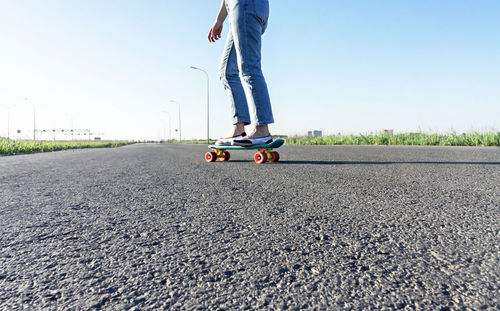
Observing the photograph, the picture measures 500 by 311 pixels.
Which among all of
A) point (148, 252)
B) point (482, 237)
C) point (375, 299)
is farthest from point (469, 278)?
point (148, 252)

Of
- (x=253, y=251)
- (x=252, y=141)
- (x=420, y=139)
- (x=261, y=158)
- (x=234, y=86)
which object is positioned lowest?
(x=253, y=251)

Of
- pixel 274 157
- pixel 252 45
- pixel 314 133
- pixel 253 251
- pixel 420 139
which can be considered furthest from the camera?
pixel 314 133

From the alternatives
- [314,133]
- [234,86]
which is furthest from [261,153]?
[314,133]

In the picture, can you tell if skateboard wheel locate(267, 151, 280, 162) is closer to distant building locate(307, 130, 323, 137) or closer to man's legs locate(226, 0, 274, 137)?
man's legs locate(226, 0, 274, 137)

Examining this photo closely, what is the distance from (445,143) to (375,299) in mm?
15003

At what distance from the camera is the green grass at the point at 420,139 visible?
485 inches

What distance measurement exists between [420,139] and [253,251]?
15989mm

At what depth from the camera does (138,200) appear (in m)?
2.01

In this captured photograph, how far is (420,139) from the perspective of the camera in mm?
15094

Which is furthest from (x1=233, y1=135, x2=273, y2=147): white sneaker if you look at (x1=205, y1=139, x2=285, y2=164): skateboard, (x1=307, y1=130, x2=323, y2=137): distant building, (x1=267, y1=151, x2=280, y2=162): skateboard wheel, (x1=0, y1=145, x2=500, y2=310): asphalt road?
(x1=307, y1=130, x2=323, y2=137): distant building

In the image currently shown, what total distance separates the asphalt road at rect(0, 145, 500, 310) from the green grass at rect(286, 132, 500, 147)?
12394mm

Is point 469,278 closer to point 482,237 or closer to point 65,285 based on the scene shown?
point 482,237

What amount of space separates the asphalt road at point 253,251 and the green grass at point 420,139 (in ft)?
40.7

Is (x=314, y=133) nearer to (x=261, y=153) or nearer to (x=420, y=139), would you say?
(x=420, y=139)
